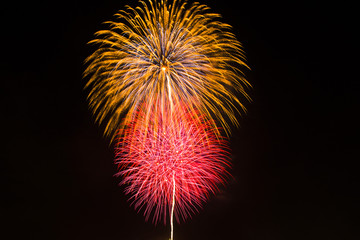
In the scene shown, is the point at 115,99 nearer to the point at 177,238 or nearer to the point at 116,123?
the point at 116,123

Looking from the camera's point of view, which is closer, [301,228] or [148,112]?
[148,112]

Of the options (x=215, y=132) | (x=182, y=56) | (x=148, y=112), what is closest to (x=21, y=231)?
(x=148, y=112)

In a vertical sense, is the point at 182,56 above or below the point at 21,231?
above

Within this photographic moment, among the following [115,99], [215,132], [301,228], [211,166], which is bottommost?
[301,228]

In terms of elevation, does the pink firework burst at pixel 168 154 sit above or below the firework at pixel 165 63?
below

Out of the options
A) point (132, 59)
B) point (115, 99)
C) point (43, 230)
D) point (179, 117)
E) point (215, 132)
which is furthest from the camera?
point (43, 230)

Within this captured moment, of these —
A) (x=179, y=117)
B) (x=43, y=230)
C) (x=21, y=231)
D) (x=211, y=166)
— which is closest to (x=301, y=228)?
(x=211, y=166)

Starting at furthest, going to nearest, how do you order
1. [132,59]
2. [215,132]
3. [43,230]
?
[43,230] → [215,132] → [132,59]

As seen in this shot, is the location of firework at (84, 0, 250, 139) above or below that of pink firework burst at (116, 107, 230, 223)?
above

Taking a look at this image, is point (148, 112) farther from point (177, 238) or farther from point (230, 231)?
point (230, 231)
